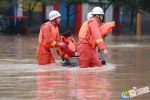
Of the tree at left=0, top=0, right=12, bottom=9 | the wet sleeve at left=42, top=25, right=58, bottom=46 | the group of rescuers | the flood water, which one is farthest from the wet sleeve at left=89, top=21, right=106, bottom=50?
the tree at left=0, top=0, right=12, bottom=9

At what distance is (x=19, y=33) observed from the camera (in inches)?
2077

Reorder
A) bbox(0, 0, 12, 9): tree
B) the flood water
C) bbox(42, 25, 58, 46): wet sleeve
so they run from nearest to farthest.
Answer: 1. the flood water
2. bbox(42, 25, 58, 46): wet sleeve
3. bbox(0, 0, 12, 9): tree

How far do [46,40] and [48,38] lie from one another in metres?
0.11

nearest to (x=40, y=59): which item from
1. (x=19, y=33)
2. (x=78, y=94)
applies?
(x=78, y=94)

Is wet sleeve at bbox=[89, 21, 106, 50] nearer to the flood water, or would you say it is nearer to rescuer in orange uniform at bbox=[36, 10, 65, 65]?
the flood water

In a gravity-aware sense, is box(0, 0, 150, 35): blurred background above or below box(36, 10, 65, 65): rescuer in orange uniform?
below

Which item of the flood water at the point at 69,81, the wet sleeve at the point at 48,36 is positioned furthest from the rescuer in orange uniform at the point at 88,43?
the wet sleeve at the point at 48,36

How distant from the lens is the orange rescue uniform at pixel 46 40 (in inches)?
600

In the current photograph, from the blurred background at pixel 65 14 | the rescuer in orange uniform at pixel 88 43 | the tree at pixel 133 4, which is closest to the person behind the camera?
the rescuer in orange uniform at pixel 88 43

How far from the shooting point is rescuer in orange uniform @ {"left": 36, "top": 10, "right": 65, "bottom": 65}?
1523 centimetres

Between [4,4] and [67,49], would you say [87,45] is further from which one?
[4,4]

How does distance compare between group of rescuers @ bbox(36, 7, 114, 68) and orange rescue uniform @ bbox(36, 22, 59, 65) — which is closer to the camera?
group of rescuers @ bbox(36, 7, 114, 68)

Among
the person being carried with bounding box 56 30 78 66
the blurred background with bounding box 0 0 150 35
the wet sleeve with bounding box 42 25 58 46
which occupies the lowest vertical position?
the blurred background with bounding box 0 0 150 35

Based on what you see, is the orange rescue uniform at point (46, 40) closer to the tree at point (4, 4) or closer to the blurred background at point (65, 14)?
the blurred background at point (65, 14)
